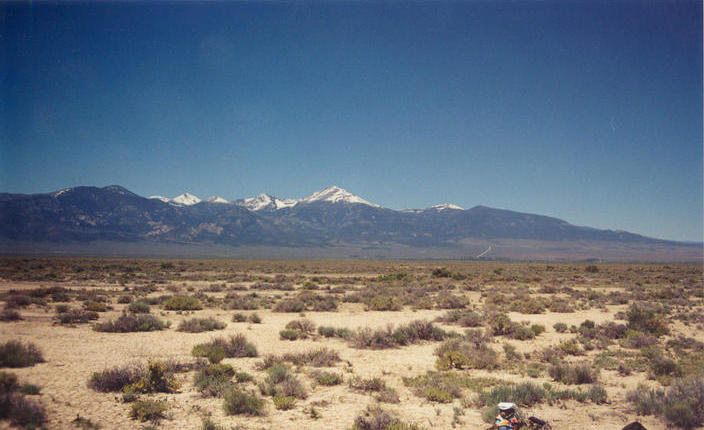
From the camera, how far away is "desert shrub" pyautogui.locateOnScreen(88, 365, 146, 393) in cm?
912

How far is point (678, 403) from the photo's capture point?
754 centimetres

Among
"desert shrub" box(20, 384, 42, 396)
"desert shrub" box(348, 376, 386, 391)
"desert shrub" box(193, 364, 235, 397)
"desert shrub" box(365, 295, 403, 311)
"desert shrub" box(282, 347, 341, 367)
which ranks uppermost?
"desert shrub" box(20, 384, 42, 396)

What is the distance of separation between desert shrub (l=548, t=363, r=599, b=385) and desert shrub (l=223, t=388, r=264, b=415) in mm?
7930

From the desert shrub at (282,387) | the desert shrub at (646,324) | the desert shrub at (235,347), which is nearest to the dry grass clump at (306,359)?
the desert shrub at (235,347)

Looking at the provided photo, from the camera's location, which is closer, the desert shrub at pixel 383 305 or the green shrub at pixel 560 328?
the green shrub at pixel 560 328

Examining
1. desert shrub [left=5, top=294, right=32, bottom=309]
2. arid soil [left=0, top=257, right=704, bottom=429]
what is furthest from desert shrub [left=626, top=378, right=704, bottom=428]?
desert shrub [left=5, top=294, right=32, bottom=309]

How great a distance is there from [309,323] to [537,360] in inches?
373

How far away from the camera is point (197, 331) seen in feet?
54.4

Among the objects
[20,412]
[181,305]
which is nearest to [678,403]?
[20,412]

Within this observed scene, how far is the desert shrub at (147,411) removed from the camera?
7.66 metres

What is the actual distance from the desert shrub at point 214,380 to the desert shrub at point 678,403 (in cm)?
921

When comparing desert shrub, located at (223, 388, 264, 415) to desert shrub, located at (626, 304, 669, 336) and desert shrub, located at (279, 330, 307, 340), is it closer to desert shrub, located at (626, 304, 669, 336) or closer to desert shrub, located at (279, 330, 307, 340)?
desert shrub, located at (279, 330, 307, 340)

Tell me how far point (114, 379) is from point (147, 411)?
2175 millimetres

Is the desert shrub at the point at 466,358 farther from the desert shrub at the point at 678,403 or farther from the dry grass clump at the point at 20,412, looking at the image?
the dry grass clump at the point at 20,412
